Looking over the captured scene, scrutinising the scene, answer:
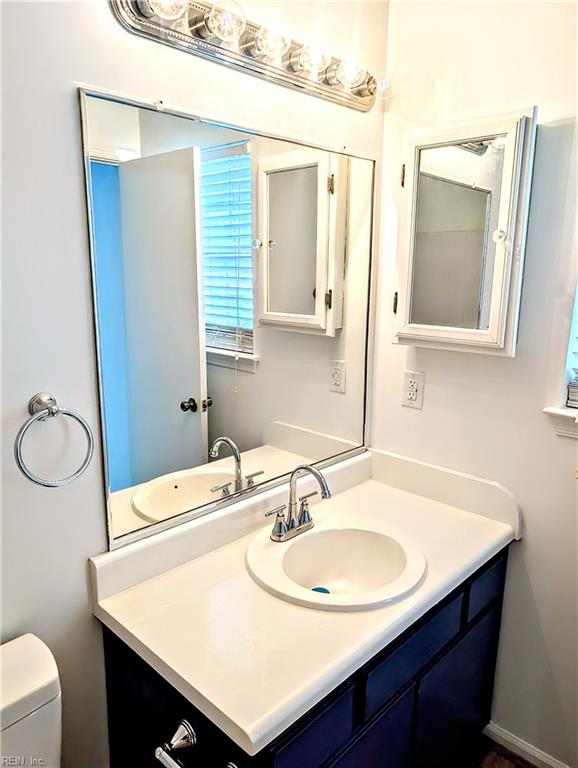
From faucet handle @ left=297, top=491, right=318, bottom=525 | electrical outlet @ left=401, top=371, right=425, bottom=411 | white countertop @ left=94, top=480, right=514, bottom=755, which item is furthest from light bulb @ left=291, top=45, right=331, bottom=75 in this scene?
white countertop @ left=94, top=480, right=514, bottom=755

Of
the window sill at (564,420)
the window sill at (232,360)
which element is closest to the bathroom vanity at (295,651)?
the window sill at (564,420)

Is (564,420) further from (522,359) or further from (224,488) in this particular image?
(224,488)

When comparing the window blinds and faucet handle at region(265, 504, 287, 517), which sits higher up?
the window blinds

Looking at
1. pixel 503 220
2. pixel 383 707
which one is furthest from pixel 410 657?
pixel 503 220

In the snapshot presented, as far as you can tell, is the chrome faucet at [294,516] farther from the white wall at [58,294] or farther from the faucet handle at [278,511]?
the white wall at [58,294]

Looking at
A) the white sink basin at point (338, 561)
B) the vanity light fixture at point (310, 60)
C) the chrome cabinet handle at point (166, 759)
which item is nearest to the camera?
the chrome cabinet handle at point (166, 759)

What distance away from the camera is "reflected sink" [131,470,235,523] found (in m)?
1.33

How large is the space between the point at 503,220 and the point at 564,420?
0.56 m

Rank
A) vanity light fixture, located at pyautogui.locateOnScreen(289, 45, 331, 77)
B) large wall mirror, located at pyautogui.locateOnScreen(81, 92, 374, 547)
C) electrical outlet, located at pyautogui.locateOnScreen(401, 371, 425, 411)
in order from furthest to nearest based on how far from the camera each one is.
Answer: electrical outlet, located at pyautogui.locateOnScreen(401, 371, 425, 411), vanity light fixture, located at pyautogui.locateOnScreen(289, 45, 331, 77), large wall mirror, located at pyautogui.locateOnScreen(81, 92, 374, 547)

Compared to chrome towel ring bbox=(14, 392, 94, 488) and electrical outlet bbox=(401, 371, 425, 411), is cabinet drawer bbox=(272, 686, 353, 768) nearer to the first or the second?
chrome towel ring bbox=(14, 392, 94, 488)

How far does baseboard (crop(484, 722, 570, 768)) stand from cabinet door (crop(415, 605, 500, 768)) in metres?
0.05

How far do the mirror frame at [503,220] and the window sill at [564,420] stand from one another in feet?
0.62

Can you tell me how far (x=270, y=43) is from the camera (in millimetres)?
1359

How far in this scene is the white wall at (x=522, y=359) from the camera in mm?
1408
